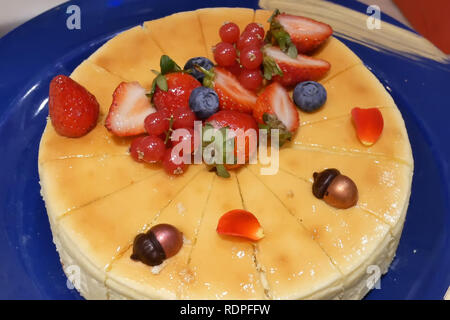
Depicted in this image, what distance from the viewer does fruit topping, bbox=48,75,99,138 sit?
304 centimetres

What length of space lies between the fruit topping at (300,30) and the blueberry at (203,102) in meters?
0.74

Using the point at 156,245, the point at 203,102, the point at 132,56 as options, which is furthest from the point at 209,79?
the point at 156,245

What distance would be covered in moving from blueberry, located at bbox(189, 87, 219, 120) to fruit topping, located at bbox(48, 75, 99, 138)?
0.66 meters

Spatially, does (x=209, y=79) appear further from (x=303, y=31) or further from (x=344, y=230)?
(x=344, y=230)

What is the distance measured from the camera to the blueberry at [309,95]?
10.7ft

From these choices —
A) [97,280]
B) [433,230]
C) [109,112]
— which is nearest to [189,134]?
[109,112]

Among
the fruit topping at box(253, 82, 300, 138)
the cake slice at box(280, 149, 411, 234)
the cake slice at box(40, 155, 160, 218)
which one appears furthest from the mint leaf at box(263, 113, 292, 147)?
the cake slice at box(40, 155, 160, 218)

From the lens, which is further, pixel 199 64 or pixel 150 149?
pixel 199 64

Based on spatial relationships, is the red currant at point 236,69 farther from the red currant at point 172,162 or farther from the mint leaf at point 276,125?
the red currant at point 172,162

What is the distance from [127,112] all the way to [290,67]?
1.10 meters

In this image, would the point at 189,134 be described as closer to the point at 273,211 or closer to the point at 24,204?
the point at 273,211

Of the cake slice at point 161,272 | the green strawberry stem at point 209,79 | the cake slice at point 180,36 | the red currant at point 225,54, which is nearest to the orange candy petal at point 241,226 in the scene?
the cake slice at point 161,272

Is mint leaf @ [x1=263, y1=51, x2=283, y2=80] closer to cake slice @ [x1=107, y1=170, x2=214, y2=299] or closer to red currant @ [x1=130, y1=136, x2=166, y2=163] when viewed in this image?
red currant @ [x1=130, y1=136, x2=166, y2=163]

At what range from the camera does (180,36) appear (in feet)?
12.4
